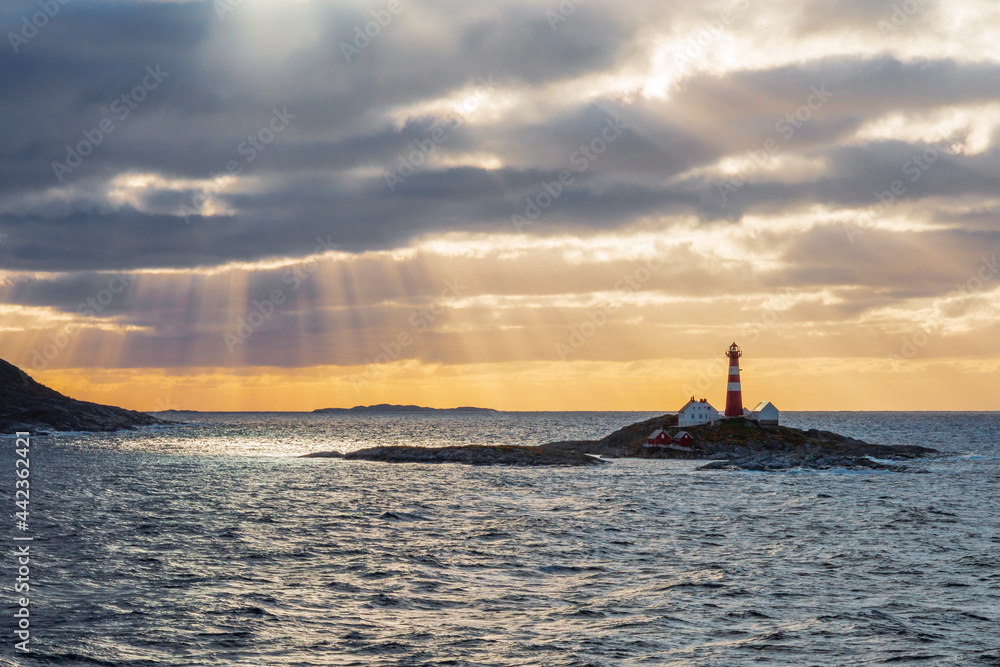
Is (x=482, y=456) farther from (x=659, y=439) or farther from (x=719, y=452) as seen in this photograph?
(x=719, y=452)

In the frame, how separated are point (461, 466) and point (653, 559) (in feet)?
203

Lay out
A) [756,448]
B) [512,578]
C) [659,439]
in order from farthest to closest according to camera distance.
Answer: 1. [659,439]
2. [756,448]
3. [512,578]

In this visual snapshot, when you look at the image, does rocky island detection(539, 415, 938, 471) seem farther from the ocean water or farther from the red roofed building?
the ocean water

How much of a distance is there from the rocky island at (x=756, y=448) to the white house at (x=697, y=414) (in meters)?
1.41

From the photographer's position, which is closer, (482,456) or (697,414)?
(482,456)

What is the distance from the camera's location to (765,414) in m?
107

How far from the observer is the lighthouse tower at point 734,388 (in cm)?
10744

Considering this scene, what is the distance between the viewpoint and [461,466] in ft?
308

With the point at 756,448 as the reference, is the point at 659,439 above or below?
above

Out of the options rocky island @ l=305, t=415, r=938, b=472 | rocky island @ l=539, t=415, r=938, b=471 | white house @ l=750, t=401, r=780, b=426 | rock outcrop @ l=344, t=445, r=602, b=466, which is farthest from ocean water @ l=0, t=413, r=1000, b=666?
white house @ l=750, t=401, r=780, b=426

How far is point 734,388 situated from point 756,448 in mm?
10156

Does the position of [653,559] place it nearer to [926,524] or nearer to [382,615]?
[382,615]

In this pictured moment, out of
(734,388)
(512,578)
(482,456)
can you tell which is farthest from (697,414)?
(512,578)

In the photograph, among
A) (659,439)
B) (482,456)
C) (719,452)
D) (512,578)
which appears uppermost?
(659,439)
